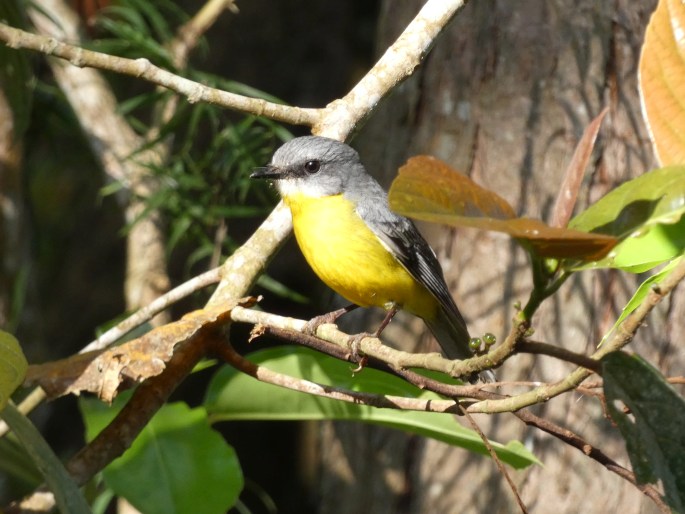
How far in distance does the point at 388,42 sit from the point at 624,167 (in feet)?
3.96

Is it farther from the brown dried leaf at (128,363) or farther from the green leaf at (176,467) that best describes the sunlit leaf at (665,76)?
the green leaf at (176,467)

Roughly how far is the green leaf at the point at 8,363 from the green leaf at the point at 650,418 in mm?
1231

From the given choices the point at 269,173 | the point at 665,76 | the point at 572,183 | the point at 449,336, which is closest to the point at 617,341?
the point at 572,183

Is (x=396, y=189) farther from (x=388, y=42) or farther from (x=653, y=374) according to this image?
(x=388, y=42)

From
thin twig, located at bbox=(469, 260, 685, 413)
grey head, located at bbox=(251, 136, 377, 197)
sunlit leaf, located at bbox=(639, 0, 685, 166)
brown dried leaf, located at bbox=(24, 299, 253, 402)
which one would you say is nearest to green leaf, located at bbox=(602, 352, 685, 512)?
thin twig, located at bbox=(469, 260, 685, 413)

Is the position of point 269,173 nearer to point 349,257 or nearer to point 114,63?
point 349,257

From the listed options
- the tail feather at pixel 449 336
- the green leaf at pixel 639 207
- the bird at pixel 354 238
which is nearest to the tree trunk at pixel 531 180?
the tail feather at pixel 449 336

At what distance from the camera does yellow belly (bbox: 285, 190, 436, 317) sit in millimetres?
2959

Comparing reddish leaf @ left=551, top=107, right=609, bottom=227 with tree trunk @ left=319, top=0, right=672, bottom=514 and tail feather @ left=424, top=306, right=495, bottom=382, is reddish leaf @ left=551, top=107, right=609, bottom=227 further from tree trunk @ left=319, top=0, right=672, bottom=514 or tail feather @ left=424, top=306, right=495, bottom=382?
tree trunk @ left=319, top=0, right=672, bottom=514

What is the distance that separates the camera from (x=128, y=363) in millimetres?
1967

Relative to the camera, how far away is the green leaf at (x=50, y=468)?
1850mm

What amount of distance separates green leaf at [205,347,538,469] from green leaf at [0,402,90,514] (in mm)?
660

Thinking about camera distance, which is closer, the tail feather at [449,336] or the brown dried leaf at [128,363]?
the brown dried leaf at [128,363]

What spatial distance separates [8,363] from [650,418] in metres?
1.28
